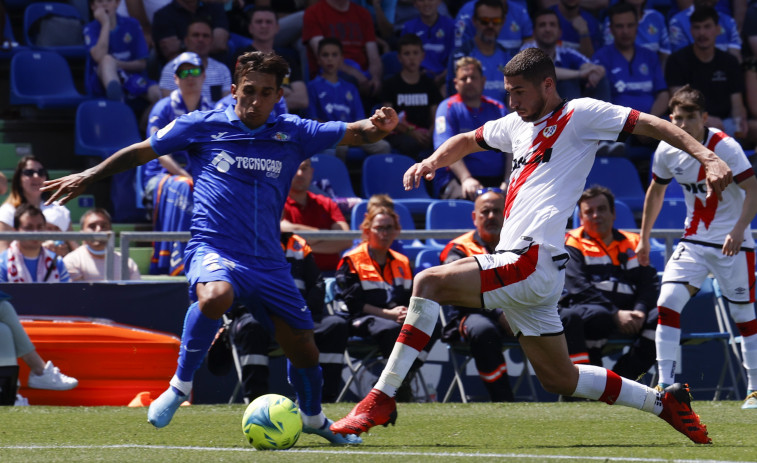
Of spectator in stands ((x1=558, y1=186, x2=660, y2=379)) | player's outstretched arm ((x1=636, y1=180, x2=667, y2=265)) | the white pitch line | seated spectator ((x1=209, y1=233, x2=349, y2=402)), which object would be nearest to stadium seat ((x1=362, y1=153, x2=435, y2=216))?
spectator in stands ((x1=558, y1=186, x2=660, y2=379))

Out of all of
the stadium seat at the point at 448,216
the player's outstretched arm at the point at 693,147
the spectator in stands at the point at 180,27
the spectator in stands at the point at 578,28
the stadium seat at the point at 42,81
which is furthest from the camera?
the spectator in stands at the point at 578,28

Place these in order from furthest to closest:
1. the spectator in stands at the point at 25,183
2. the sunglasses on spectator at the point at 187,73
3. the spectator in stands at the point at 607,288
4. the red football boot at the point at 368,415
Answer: the sunglasses on spectator at the point at 187,73, the spectator in stands at the point at 25,183, the spectator in stands at the point at 607,288, the red football boot at the point at 368,415

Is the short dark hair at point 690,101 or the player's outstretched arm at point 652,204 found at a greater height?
the short dark hair at point 690,101

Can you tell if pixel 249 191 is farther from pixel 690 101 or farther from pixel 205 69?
pixel 205 69

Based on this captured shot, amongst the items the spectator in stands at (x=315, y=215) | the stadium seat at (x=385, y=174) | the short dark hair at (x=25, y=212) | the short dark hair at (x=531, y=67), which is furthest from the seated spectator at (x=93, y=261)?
the short dark hair at (x=531, y=67)

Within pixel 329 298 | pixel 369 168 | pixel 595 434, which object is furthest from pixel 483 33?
pixel 595 434

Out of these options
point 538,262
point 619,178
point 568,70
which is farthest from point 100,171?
point 568,70

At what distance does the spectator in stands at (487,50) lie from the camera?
44.7 ft

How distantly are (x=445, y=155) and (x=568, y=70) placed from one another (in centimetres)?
803

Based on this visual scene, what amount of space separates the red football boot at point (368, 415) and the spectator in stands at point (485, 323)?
3.73m

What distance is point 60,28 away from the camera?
13.9m

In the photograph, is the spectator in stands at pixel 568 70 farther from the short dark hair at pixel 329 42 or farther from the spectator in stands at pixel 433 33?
the short dark hair at pixel 329 42

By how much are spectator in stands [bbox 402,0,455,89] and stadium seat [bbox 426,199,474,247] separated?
3101 millimetres

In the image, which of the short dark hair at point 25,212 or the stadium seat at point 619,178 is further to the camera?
the stadium seat at point 619,178
